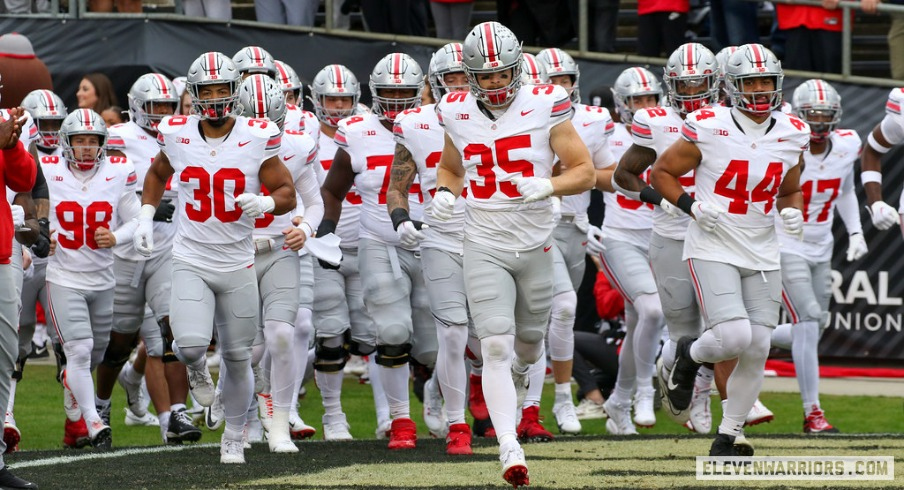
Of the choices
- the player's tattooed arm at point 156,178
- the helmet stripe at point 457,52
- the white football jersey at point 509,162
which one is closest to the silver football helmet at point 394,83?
the helmet stripe at point 457,52

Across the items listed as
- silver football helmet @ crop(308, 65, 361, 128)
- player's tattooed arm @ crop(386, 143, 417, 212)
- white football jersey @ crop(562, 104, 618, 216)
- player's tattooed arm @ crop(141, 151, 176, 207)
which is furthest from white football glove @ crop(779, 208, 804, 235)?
silver football helmet @ crop(308, 65, 361, 128)

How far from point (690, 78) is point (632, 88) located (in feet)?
2.97

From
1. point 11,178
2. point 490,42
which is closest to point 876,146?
point 490,42

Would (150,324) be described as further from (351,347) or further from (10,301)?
(10,301)

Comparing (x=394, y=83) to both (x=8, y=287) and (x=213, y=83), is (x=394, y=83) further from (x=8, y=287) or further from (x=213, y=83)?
(x=8, y=287)

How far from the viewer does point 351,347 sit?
338 inches

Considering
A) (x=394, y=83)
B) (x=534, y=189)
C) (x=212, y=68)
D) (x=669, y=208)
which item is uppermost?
(x=212, y=68)

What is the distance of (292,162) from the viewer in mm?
7723

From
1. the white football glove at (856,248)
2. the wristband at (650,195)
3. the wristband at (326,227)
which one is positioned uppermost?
the wristband at (650,195)

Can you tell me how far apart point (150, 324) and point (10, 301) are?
284 centimetres

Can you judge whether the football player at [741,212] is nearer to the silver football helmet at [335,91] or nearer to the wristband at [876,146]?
the wristband at [876,146]

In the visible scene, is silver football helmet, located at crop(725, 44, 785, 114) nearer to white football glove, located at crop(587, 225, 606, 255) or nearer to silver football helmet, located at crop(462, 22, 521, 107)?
silver football helmet, located at crop(462, 22, 521, 107)

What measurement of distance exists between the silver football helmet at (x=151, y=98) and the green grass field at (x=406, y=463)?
180cm

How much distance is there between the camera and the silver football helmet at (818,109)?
9.08 m
